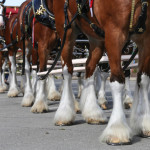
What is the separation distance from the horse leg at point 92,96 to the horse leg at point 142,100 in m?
0.98

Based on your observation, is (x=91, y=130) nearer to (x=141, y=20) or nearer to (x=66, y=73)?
(x=66, y=73)

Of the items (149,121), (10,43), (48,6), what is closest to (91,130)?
(149,121)

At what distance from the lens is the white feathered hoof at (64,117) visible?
224 inches

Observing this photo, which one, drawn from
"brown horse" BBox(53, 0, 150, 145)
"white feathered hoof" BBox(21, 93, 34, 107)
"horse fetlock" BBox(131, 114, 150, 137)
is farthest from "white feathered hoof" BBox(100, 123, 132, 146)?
"white feathered hoof" BBox(21, 93, 34, 107)

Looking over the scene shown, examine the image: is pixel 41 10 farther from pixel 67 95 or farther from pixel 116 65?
pixel 116 65

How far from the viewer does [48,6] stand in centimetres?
732

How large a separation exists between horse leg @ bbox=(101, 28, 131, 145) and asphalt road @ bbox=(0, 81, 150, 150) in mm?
96

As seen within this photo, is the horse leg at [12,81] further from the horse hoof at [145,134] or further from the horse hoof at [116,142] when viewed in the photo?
the horse hoof at [116,142]

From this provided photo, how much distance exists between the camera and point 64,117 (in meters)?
5.69

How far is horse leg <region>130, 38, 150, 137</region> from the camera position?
458 centimetres

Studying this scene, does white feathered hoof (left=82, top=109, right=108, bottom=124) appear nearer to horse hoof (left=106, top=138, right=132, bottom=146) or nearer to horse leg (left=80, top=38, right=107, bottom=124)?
horse leg (left=80, top=38, right=107, bottom=124)

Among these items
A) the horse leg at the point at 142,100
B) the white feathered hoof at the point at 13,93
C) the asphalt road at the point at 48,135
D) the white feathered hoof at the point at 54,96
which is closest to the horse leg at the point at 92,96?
the asphalt road at the point at 48,135

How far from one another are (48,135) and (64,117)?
783 millimetres

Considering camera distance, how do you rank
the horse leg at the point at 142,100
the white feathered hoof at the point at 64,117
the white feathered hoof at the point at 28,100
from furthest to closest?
the white feathered hoof at the point at 28,100 → the white feathered hoof at the point at 64,117 → the horse leg at the point at 142,100
